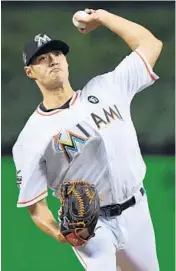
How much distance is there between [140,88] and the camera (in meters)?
2.98

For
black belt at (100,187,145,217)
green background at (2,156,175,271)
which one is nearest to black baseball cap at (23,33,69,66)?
green background at (2,156,175,271)

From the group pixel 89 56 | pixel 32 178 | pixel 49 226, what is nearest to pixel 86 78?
pixel 89 56

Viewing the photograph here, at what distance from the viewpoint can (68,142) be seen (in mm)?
2791

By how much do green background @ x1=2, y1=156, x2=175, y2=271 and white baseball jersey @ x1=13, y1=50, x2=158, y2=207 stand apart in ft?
0.98

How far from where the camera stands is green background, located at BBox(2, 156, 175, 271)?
314cm

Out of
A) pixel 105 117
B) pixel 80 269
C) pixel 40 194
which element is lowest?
pixel 80 269

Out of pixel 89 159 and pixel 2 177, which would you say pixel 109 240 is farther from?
pixel 2 177

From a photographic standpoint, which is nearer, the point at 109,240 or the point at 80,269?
the point at 109,240

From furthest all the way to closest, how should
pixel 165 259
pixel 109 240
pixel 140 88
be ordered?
pixel 165 259 → pixel 140 88 → pixel 109 240

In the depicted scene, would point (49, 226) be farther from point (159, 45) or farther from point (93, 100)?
point (159, 45)

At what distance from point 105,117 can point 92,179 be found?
22cm

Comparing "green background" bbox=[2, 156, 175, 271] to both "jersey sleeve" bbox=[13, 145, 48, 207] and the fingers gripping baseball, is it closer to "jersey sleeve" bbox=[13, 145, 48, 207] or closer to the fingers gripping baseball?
"jersey sleeve" bbox=[13, 145, 48, 207]

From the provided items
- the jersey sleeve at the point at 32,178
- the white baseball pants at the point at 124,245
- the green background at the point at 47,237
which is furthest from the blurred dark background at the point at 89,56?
the white baseball pants at the point at 124,245

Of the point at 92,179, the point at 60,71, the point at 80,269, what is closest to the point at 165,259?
the point at 80,269
